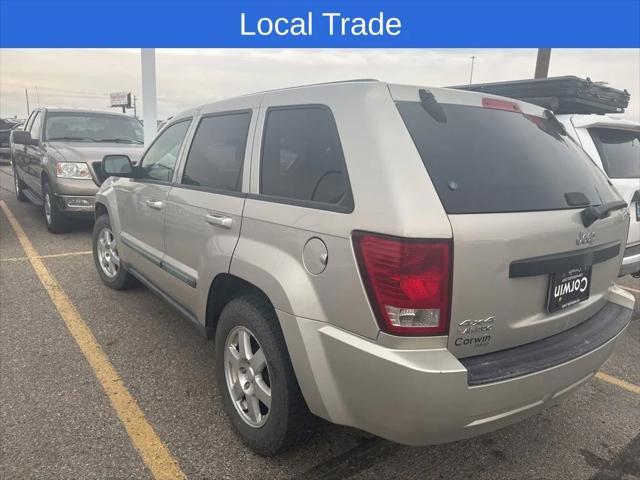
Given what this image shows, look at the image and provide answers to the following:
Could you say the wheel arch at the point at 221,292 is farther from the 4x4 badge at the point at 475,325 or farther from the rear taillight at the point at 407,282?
the 4x4 badge at the point at 475,325

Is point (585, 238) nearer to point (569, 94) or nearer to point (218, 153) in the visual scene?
point (218, 153)

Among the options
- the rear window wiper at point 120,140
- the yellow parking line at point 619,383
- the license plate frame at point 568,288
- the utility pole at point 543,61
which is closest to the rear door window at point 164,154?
the license plate frame at point 568,288

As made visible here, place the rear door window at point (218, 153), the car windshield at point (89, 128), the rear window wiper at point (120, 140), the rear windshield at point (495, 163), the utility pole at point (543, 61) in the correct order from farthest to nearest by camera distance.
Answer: the utility pole at point (543, 61)
the rear window wiper at point (120, 140)
the car windshield at point (89, 128)
the rear door window at point (218, 153)
the rear windshield at point (495, 163)

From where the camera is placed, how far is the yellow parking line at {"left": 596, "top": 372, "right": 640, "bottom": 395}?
3418 mm

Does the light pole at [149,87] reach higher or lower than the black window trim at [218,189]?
higher

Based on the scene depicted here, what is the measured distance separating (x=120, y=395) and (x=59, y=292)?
2249 millimetres

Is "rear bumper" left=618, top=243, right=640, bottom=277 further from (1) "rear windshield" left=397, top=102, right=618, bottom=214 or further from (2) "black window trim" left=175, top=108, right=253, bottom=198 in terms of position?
(2) "black window trim" left=175, top=108, right=253, bottom=198

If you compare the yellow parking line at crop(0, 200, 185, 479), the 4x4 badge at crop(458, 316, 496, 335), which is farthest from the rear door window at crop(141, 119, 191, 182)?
the 4x4 badge at crop(458, 316, 496, 335)

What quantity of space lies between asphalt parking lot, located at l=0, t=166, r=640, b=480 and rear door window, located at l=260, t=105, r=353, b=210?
4.15 feet

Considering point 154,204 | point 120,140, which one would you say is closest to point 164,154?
point 154,204

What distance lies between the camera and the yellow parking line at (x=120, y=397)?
8.05ft

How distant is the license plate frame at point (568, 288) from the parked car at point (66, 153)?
5151 mm

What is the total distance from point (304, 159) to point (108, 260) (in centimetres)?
335

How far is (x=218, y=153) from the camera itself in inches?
119
